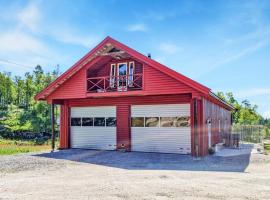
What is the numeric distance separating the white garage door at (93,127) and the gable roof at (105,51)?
2332 millimetres

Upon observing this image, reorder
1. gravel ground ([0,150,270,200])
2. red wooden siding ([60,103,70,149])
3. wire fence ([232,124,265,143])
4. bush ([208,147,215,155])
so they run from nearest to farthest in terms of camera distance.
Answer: gravel ground ([0,150,270,200]), bush ([208,147,215,155]), red wooden siding ([60,103,70,149]), wire fence ([232,124,265,143])

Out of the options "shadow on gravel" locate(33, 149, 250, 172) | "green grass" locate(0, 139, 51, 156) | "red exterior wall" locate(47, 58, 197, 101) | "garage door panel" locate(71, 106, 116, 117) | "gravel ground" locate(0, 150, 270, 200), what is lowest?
"green grass" locate(0, 139, 51, 156)

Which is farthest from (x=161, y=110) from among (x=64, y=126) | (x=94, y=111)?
(x=64, y=126)

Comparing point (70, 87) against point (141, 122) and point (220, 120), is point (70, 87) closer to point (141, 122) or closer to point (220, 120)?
point (141, 122)

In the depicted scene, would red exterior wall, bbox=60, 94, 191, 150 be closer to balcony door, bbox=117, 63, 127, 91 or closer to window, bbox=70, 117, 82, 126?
window, bbox=70, 117, 82, 126

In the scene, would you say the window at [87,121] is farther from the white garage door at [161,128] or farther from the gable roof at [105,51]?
the white garage door at [161,128]

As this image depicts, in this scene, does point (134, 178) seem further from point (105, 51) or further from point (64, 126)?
point (64, 126)

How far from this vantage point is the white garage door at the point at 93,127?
63.3 feet

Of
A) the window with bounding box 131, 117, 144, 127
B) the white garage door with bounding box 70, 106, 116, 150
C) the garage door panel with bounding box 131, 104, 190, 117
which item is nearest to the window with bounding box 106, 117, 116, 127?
the white garage door with bounding box 70, 106, 116, 150

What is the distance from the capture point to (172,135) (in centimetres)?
1728

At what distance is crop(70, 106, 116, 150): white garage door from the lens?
1930 cm

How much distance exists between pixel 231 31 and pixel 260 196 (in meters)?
9.87

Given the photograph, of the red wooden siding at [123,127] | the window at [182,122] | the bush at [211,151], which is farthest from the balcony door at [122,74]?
the bush at [211,151]

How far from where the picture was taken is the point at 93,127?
65.7 feet
